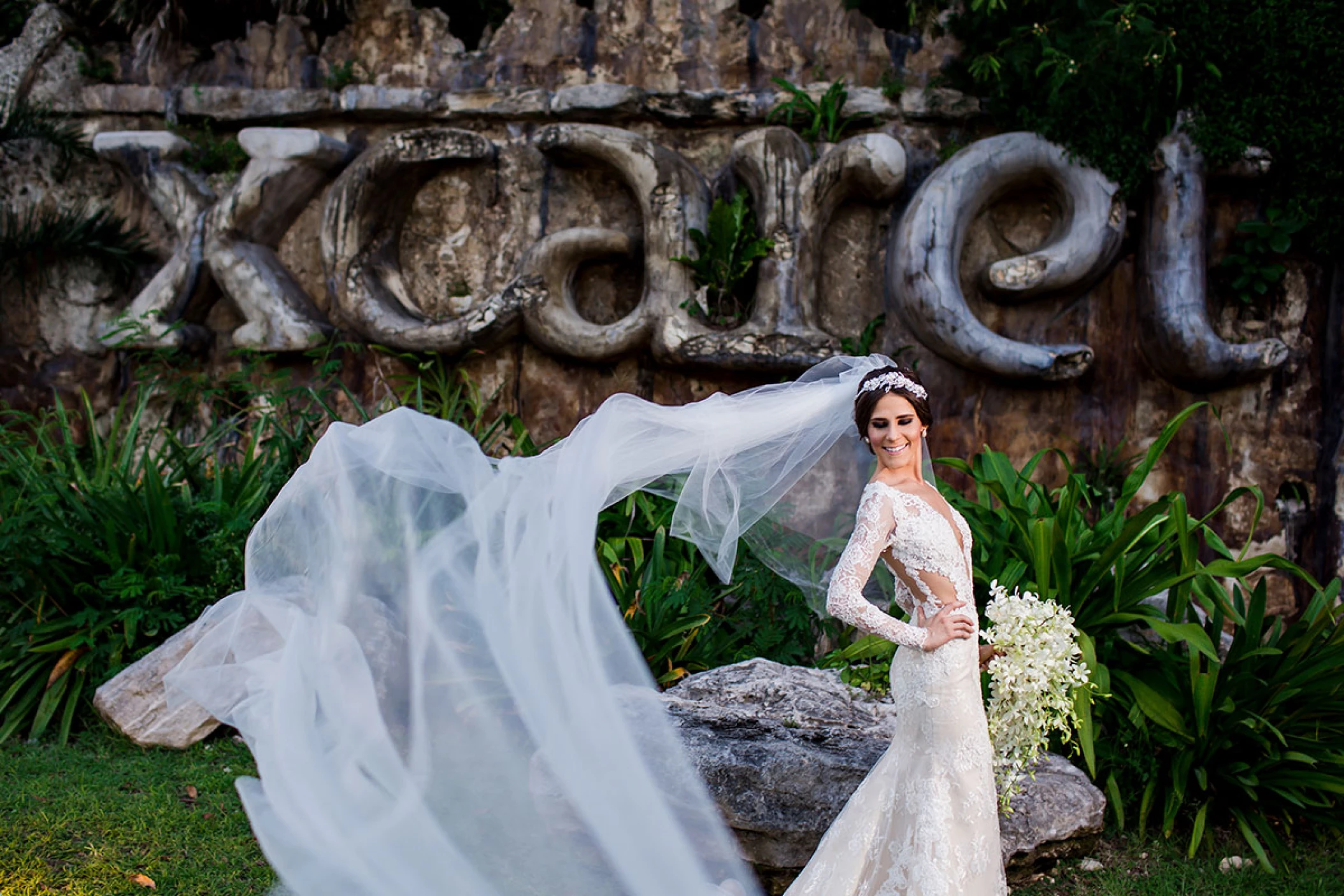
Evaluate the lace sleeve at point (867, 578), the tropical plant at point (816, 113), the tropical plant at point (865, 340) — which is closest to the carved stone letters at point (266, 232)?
the tropical plant at point (816, 113)

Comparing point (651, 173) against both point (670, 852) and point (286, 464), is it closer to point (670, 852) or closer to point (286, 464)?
point (286, 464)

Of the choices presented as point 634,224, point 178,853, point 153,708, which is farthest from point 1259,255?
point 153,708

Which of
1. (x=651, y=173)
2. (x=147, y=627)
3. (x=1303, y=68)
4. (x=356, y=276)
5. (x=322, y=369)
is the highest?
(x=1303, y=68)

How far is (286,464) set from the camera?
5.91 m

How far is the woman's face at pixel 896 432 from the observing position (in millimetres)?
2928

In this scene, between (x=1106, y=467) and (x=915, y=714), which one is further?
(x=1106, y=467)

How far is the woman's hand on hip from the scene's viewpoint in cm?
278

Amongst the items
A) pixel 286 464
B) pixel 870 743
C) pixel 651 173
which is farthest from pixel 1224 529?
pixel 286 464

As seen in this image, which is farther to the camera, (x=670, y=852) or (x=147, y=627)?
(x=147, y=627)

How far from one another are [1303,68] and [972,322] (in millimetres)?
2270

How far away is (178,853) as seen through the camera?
142 inches

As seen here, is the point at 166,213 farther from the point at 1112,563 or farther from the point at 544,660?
the point at 1112,563

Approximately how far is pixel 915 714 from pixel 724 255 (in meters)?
4.02

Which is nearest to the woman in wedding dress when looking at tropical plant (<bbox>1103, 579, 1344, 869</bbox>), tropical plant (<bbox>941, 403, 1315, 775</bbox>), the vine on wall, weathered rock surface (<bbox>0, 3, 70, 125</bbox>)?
tropical plant (<bbox>941, 403, 1315, 775</bbox>)
